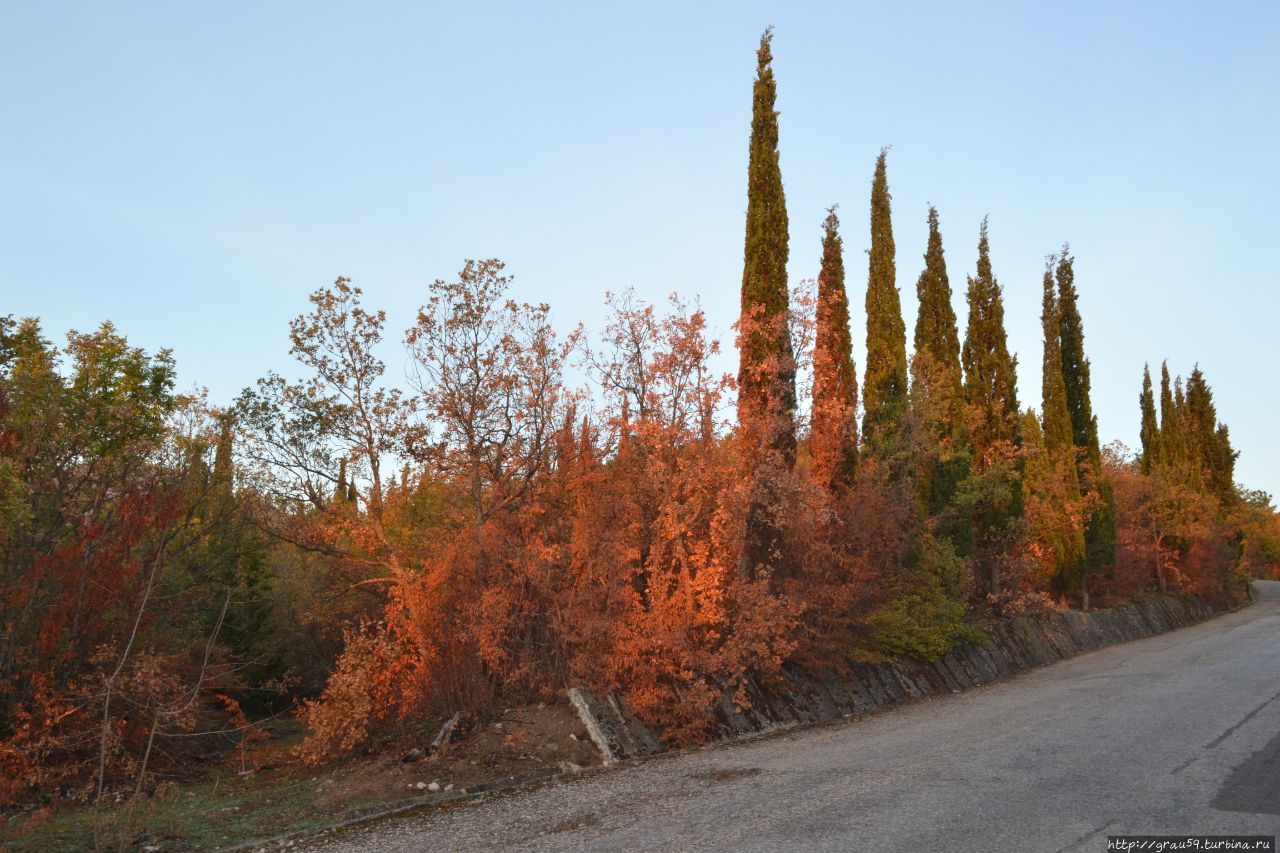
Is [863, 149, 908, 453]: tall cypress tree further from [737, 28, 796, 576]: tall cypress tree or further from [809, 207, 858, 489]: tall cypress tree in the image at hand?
[737, 28, 796, 576]: tall cypress tree

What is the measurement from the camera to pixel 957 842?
6.65 metres

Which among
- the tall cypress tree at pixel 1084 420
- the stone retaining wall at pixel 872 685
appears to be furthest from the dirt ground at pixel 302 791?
the tall cypress tree at pixel 1084 420

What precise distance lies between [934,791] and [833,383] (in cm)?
1229

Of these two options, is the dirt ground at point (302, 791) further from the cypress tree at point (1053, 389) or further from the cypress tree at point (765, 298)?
the cypress tree at point (1053, 389)

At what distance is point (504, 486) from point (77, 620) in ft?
23.1

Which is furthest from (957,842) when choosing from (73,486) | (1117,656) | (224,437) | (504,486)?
(1117,656)

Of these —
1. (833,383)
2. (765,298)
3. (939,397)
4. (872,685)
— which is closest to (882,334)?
(939,397)

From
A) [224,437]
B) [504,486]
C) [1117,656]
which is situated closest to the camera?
[504,486]

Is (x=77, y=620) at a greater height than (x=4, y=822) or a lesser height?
greater

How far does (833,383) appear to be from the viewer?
1972cm

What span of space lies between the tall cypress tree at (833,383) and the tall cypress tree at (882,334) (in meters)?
1.11

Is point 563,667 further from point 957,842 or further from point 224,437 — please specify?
point 224,437

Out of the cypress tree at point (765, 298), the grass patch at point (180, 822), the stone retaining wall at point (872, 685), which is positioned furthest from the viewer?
the cypress tree at point (765, 298)

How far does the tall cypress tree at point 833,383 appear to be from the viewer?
17500 mm
